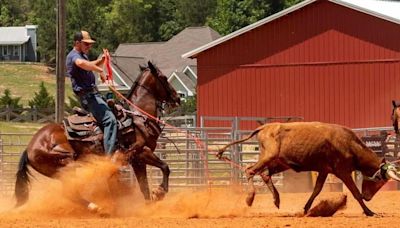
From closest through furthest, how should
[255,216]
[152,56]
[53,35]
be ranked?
[255,216], [152,56], [53,35]

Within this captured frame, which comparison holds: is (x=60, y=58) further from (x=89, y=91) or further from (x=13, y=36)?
(x=13, y=36)

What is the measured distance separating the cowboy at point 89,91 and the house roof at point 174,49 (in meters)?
53.4

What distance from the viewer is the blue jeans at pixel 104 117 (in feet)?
41.2

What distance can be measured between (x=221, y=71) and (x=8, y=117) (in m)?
15.3

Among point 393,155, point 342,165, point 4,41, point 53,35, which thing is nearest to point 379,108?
point 393,155

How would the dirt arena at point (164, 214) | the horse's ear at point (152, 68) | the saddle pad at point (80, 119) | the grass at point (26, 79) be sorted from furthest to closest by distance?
the grass at point (26, 79), the horse's ear at point (152, 68), the saddle pad at point (80, 119), the dirt arena at point (164, 214)

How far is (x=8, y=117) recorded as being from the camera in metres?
47.6

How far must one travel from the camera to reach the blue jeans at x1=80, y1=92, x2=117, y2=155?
12562mm

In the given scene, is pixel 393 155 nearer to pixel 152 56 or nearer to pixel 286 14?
pixel 286 14

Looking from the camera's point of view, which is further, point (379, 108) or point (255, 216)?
point (379, 108)

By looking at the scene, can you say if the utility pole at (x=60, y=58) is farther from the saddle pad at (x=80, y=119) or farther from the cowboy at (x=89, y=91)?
the cowboy at (x=89, y=91)

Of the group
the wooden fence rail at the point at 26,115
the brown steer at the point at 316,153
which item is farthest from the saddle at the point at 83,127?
the wooden fence rail at the point at 26,115

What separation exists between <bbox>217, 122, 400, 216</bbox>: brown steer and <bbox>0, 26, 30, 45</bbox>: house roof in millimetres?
91707

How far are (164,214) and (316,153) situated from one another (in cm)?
228
